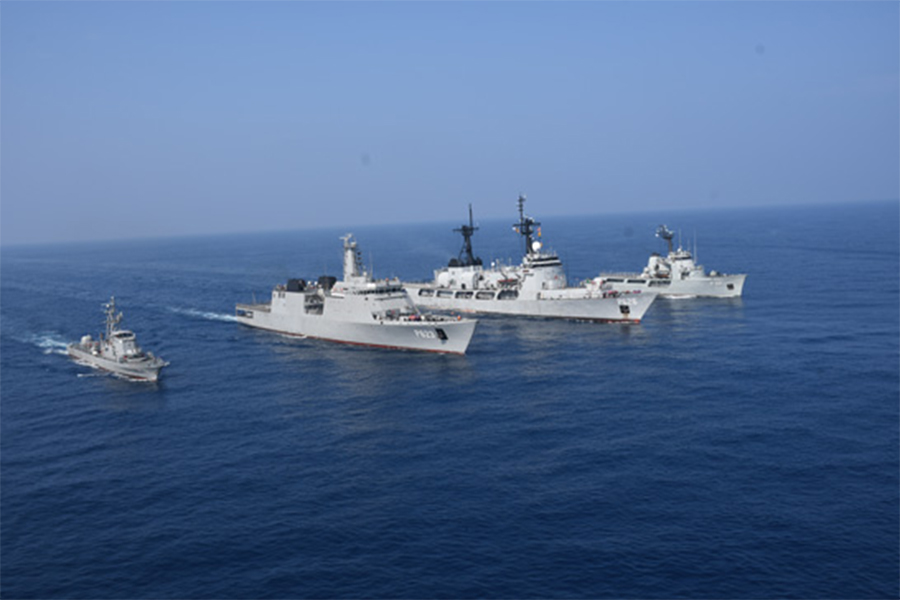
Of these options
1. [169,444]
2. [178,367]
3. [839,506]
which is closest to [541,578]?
[839,506]

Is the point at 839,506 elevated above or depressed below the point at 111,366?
below

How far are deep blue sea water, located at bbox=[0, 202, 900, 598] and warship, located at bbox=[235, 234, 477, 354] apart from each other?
8.16 ft

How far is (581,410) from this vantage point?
49219 millimetres

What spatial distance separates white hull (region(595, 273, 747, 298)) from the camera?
99.0 metres

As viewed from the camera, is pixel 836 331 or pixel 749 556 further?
pixel 836 331

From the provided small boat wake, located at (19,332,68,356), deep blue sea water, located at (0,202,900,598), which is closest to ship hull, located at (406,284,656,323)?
deep blue sea water, located at (0,202,900,598)

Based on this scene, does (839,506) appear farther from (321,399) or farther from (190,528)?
(321,399)

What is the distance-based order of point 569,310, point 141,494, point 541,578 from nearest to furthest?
point 541,578 → point 141,494 → point 569,310

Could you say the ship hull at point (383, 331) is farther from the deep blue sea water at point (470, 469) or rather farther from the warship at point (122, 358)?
the warship at point (122, 358)

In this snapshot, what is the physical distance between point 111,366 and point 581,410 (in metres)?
42.7

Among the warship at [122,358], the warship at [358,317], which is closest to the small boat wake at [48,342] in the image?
the warship at [122,358]

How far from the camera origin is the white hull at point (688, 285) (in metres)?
99.0

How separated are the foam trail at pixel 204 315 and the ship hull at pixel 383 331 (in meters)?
9.93

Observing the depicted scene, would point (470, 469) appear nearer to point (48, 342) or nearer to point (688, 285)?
point (48, 342)
